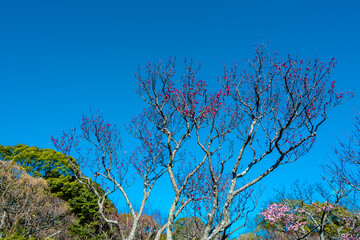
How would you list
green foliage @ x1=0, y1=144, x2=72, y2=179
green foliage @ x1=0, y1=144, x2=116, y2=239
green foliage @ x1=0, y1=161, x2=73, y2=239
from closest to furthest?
green foliage @ x1=0, y1=161, x2=73, y2=239
green foliage @ x1=0, y1=144, x2=116, y2=239
green foliage @ x1=0, y1=144, x2=72, y2=179

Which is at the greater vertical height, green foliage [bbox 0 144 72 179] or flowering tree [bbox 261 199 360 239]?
green foliage [bbox 0 144 72 179]

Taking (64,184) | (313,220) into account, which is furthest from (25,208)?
(313,220)

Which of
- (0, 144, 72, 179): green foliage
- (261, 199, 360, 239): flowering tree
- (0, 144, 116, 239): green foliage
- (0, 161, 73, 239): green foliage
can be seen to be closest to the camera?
(261, 199, 360, 239): flowering tree

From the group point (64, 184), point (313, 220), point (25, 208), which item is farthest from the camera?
point (64, 184)

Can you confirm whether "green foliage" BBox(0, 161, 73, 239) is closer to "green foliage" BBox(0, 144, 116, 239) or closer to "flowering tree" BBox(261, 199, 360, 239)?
"green foliage" BBox(0, 144, 116, 239)

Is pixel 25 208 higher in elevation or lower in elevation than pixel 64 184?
lower

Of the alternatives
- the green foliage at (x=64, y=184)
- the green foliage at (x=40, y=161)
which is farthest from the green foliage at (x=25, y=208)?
the green foliage at (x=40, y=161)

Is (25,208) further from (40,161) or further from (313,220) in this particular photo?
(313,220)

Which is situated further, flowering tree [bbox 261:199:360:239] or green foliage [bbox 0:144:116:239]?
green foliage [bbox 0:144:116:239]

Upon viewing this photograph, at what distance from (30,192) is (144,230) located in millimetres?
7854

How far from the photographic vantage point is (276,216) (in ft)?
69.9

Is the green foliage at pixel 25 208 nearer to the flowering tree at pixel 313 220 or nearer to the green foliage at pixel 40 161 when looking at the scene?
the green foliage at pixel 40 161

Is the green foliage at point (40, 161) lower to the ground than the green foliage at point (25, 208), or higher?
higher

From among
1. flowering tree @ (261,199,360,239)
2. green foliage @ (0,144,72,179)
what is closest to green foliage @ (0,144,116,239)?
green foliage @ (0,144,72,179)
